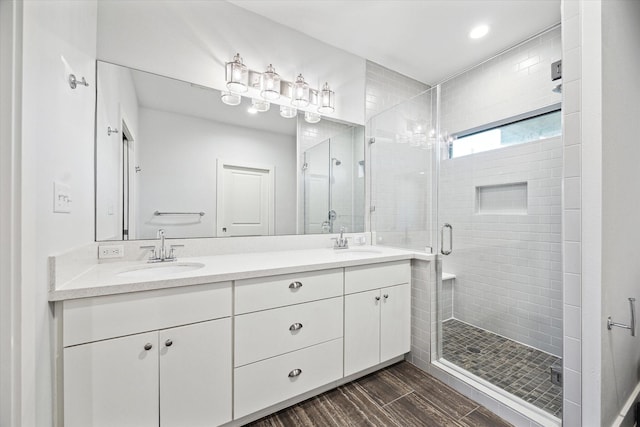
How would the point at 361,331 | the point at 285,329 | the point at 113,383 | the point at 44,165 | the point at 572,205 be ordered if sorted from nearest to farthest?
1. the point at 44,165
2. the point at 113,383
3. the point at 572,205
4. the point at 285,329
5. the point at 361,331

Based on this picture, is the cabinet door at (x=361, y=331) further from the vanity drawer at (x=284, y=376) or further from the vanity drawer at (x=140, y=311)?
the vanity drawer at (x=140, y=311)

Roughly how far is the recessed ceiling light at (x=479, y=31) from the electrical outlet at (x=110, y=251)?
10.3ft

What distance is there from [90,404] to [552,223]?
3.06 metres

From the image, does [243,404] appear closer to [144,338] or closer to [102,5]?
[144,338]

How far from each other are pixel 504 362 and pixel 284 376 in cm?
167

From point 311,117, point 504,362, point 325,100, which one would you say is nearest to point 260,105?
point 311,117

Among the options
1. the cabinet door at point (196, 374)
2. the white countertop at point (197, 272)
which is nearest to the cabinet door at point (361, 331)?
the white countertop at point (197, 272)

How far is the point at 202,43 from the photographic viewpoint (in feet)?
6.07

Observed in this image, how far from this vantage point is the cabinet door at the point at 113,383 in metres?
1.03

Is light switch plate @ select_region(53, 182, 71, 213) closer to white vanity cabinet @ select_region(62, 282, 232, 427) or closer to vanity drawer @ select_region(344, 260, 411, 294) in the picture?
white vanity cabinet @ select_region(62, 282, 232, 427)

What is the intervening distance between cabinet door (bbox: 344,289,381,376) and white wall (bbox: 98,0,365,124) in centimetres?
165

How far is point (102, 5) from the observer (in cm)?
157

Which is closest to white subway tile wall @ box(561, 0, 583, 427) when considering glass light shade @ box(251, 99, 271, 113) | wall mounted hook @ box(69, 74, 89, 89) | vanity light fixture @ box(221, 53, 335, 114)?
vanity light fixture @ box(221, 53, 335, 114)

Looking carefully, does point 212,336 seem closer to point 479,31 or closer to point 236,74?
point 236,74
